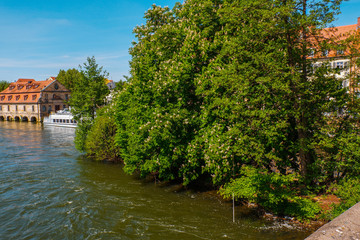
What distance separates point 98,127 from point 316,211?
20886 millimetres

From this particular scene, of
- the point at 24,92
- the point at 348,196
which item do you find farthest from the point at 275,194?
the point at 24,92

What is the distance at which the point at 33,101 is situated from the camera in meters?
79.0

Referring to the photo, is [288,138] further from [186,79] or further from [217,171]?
[186,79]

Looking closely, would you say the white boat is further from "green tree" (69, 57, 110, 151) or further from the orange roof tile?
"green tree" (69, 57, 110, 151)

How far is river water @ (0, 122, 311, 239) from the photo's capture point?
1270 cm

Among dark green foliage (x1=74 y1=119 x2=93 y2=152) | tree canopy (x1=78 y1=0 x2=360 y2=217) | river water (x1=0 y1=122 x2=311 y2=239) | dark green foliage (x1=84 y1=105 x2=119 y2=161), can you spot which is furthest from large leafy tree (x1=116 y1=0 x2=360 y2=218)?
dark green foliage (x1=74 y1=119 x2=93 y2=152)

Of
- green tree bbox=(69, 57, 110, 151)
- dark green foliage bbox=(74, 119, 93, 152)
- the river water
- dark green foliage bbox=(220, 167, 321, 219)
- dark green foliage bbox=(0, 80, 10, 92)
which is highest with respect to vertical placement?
dark green foliage bbox=(0, 80, 10, 92)

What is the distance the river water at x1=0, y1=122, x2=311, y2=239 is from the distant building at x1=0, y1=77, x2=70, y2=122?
61.1m

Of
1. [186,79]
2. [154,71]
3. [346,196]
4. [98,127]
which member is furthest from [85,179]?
[346,196]

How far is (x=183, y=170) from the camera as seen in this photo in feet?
57.7

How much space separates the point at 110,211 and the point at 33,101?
7518 cm

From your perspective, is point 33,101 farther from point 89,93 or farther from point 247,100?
point 247,100

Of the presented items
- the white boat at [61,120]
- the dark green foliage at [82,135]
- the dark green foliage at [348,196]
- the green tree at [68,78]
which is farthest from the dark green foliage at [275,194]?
the green tree at [68,78]

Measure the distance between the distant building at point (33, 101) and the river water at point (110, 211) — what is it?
2406 inches
